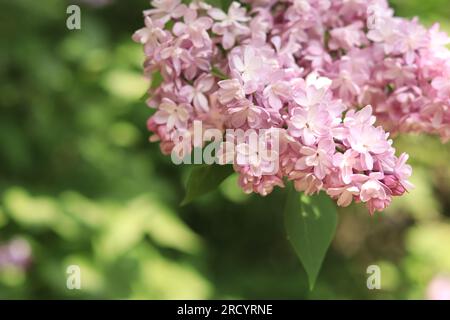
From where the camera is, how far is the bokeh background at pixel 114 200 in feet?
8.19

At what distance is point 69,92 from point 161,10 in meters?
1.64

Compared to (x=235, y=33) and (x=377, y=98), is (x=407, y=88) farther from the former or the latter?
(x=235, y=33)

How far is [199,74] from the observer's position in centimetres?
115

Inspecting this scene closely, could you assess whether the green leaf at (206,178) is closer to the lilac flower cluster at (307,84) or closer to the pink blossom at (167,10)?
the lilac flower cluster at (307,84)

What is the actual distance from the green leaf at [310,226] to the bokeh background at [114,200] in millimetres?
1114

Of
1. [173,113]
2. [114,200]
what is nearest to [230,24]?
[173,113]

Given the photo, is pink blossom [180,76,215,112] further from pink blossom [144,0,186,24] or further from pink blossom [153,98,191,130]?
pink blossom [144,0,186,24]

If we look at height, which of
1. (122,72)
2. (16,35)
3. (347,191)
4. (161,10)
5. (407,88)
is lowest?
(347,191)

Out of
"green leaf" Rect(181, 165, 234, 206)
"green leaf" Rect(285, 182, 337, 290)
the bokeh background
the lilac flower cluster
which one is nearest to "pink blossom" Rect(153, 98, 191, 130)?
the lilac flower cluster

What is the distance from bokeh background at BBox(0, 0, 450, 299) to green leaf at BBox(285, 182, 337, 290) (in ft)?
3.65

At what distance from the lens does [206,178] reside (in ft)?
3.99

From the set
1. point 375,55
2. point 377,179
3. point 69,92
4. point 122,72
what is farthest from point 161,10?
point 69,92

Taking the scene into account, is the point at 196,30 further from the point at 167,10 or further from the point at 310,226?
the point at 310,226

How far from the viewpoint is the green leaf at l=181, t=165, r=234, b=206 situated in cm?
121
